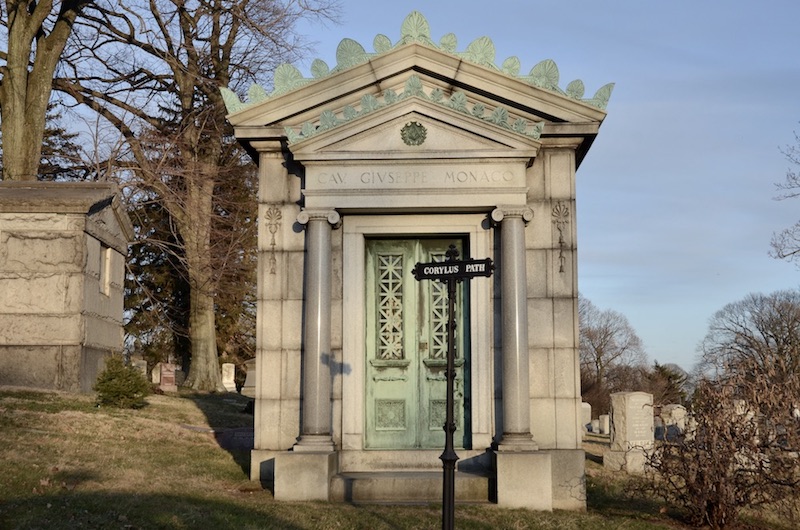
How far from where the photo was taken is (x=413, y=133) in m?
11.0

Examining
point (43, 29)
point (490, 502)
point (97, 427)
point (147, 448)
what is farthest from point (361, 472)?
point (43, 29)

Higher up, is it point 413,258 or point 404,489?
point 413,258

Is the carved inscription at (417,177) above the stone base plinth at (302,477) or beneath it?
above

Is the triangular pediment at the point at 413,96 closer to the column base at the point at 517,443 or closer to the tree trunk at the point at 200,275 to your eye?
the column base at the point at 517,443

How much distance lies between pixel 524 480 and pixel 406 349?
223 cm

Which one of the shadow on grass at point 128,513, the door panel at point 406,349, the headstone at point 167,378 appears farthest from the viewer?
the headstone at point 167,378

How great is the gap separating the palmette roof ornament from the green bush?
6195 millimetres

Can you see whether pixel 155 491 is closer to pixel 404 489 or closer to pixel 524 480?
pixel 404 489

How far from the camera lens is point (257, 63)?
94.4ft

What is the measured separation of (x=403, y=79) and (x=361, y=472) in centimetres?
500

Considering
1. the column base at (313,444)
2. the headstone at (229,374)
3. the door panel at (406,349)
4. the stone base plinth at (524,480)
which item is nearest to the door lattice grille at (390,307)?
the door panel at (406,349)

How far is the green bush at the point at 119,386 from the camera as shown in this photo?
15.1 m

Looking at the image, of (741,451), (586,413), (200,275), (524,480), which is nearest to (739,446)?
(741,451)

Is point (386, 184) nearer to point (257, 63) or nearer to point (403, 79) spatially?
point (403, 79)
